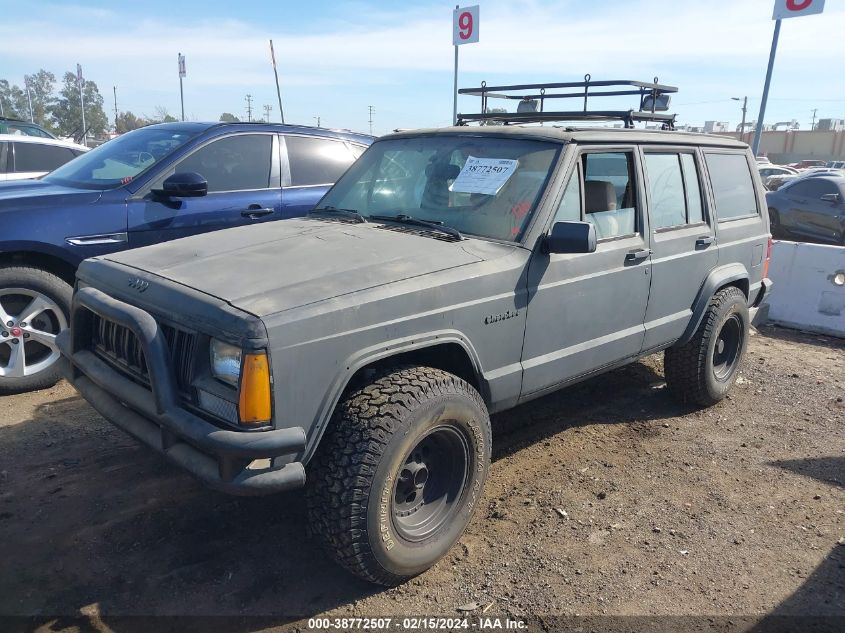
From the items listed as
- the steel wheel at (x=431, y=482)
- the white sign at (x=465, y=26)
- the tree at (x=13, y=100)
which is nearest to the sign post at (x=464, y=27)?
the white sign at (x=465, y=26)

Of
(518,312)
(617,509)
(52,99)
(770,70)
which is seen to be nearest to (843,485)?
(617,509)

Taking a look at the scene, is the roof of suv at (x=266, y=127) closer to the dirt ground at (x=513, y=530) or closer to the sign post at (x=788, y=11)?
the dirt ground at (x=513, y=530)

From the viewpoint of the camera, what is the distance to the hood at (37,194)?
4.37 metres

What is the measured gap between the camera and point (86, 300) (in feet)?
9.50

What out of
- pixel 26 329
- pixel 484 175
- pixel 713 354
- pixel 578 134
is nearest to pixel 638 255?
pixel 578 134

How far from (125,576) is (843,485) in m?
3.87

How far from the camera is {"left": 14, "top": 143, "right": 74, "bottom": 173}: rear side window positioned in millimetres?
8078

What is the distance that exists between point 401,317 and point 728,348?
3456 mm

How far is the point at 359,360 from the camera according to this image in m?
2.54

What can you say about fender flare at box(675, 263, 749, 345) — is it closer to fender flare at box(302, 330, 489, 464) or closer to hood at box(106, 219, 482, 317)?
hood at box(106, 219, 482, 317)

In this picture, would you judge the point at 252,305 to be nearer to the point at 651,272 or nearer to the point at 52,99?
the point at 651,272

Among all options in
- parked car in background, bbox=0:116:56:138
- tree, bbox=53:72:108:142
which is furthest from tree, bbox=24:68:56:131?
parked car in background, bbox=0:116:56:138

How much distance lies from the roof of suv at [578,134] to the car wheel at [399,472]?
5.01 feet

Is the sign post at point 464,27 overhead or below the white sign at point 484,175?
overhead
